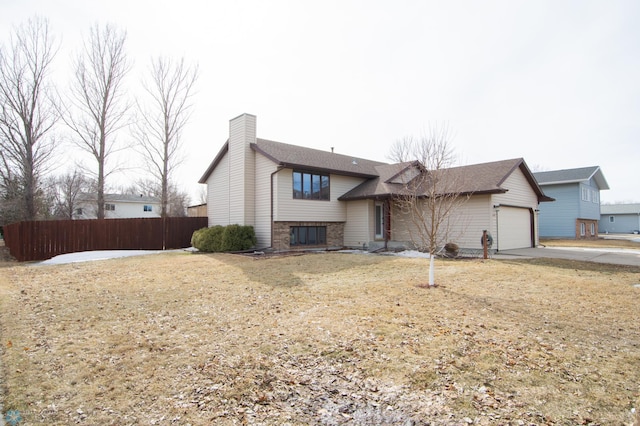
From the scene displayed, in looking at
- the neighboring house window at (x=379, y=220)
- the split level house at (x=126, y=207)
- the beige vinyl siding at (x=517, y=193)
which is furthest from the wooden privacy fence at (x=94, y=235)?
the split level house at (x=126, y=207)

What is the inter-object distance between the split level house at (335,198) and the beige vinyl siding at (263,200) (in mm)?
47

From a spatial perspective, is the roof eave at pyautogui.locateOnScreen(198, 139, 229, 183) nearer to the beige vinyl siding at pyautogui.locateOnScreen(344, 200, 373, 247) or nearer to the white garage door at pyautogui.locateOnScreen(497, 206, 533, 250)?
the beige vinyl siding at pyautogui.locateOnScreen(344, 200, 373, 247)

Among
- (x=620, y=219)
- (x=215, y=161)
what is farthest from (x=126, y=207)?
(x=620, y=219)

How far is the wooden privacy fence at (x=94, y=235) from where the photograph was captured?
1623 centimetres

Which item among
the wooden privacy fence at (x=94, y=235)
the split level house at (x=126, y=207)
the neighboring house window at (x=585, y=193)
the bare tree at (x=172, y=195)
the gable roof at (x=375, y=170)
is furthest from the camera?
the split level house at (x=126, y=207)

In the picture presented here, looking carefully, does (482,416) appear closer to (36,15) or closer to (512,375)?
(512,375)

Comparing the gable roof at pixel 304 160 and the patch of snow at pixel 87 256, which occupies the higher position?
the gable roof at pixel 304 160

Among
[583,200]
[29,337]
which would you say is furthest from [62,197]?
[583,200]

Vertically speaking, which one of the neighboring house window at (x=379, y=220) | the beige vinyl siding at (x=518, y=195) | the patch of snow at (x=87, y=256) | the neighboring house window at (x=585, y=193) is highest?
the neighboring house window at (x=585, y=193)

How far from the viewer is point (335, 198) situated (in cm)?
1788

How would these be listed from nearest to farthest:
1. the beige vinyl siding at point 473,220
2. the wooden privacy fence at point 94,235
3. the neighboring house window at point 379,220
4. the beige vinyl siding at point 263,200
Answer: the beige vinyl siding at point 473,220, the beige vinyl siding at point 263,200, the wooden privacy fence at point 94,235, the neighboring house window at point 379,220

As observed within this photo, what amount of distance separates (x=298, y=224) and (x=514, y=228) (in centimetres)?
1073

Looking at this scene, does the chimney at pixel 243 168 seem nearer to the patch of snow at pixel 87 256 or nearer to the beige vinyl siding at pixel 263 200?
the beige vinyl siding at pixel 263 200

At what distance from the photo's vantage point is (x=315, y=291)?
738cm
